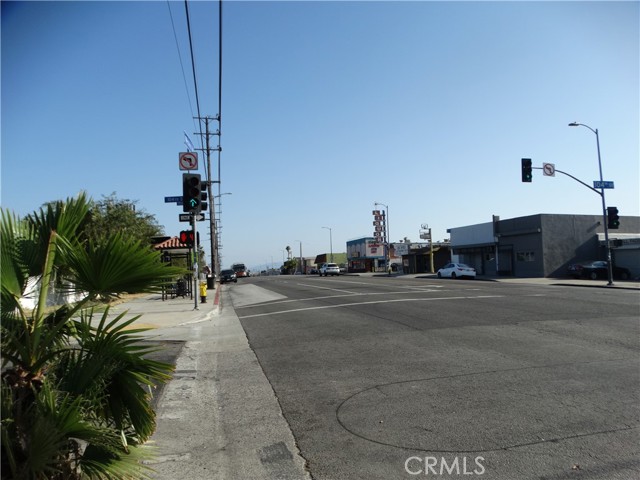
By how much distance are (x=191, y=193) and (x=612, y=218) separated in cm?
2530

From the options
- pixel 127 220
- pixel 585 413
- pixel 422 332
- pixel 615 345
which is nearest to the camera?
pixel 585 413

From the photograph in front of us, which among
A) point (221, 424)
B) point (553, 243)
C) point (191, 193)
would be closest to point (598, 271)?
point (553, 243)

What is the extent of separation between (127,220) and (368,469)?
1408 inches

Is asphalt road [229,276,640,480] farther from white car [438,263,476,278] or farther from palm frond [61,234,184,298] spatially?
white car [438,263,476,278]

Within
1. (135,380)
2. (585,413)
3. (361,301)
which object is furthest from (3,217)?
(361,301)

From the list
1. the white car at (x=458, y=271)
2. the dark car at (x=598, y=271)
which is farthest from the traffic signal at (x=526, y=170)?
the white car at (x=458, y=271)

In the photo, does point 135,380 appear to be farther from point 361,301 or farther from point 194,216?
point 361,301

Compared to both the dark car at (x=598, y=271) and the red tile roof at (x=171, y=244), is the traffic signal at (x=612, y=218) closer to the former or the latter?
the dark car at (x=598, y=271)

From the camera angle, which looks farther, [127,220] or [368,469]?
[127,220]

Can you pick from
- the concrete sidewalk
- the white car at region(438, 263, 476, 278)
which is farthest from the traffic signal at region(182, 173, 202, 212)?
the white car at region(438, 263, 476, 278)

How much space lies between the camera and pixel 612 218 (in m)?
28.8

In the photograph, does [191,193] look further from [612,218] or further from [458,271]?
[458,271]

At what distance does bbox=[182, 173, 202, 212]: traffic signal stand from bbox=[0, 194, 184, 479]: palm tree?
448 inches

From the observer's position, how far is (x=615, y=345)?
8.73 m
